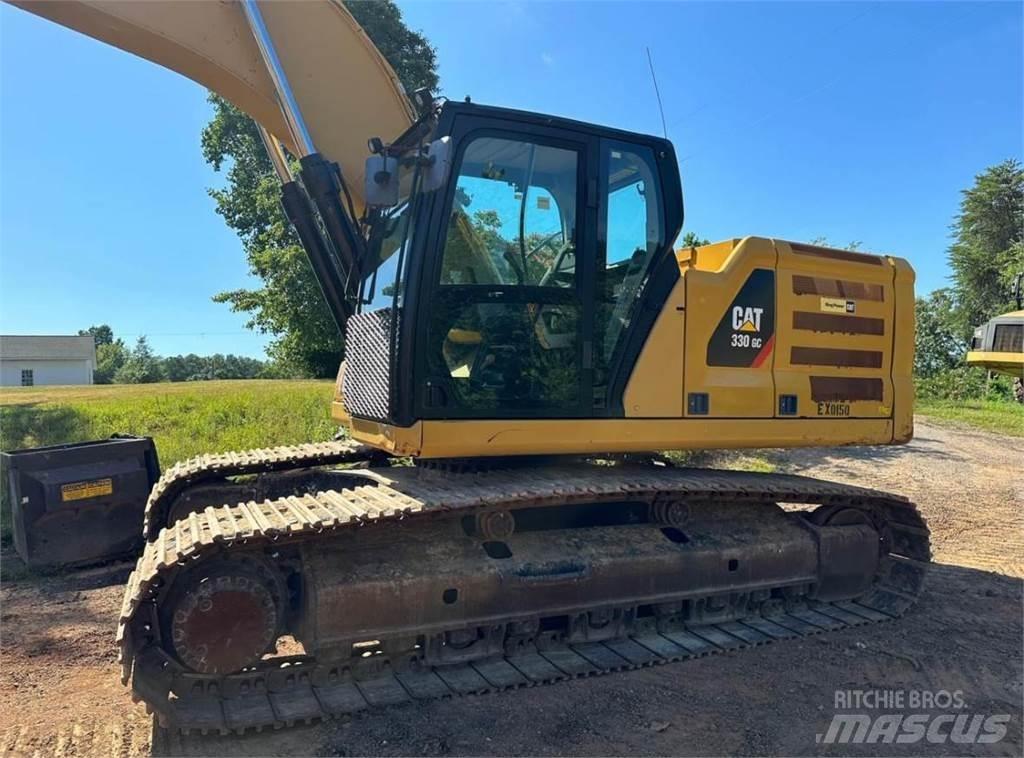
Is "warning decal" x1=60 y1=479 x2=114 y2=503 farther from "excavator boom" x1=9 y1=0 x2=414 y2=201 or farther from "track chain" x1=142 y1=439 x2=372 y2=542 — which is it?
"excavator boom" x1=9 y1=0 x2=414 y2=201

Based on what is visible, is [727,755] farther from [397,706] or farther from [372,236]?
[372,236]

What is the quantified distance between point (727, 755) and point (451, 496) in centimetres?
170

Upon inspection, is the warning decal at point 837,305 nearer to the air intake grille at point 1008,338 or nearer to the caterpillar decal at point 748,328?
the caterpillar decal at point 748,328

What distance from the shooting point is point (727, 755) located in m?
3.12

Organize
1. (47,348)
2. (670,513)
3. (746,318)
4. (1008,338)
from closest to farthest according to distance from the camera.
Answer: (670,513) → (746,318) → (1008,338) → (47,348)

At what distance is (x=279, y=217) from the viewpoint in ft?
72.8

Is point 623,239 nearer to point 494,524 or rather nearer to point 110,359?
point 494,524

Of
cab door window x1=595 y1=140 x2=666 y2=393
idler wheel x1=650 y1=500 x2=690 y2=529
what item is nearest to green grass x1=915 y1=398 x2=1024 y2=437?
idler wheel x1=650 y1=500 x2=690 y2=529

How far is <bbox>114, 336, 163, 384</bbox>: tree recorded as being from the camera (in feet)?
190

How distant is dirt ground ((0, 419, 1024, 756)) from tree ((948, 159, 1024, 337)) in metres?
30.4

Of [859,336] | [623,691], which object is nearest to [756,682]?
[623,691]

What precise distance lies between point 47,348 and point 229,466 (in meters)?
54.7

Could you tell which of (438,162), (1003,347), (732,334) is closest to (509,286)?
(438,162)

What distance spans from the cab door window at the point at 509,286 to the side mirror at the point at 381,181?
0.34 m
